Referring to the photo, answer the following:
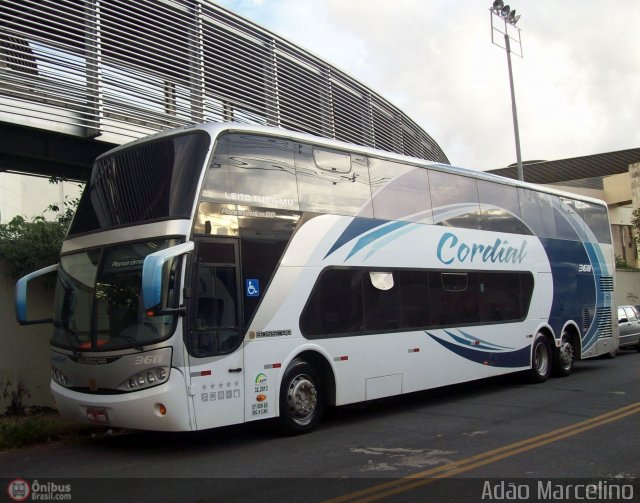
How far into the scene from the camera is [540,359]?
14305 millimetres

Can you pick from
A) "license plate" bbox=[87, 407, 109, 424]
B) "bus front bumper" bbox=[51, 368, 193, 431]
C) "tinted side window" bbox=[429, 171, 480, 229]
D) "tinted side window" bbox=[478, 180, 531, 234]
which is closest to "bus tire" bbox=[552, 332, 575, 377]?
"tinted side window" bbox=[478, 180, 531, 234]

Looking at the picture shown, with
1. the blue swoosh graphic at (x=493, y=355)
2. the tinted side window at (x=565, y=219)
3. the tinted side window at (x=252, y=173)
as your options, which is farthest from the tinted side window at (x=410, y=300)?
the tinted side window at (x=565, y=219)

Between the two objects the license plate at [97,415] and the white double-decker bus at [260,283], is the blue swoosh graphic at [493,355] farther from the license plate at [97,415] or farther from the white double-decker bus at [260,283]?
the license plate at [97,415]

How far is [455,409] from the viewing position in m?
10.9

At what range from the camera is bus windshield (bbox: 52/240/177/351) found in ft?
25.1

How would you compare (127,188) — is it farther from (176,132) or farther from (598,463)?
(598,463)

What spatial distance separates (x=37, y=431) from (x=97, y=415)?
1853 millimetres

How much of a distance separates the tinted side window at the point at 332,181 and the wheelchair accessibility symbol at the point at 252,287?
1448 millimetres

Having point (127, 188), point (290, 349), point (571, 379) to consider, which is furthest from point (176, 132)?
point (571, 379)

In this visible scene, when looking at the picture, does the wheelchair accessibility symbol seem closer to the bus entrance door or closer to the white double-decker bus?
the white double-decker bus

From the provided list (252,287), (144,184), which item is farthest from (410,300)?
(144,184)

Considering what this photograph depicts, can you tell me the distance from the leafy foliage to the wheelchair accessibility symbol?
4.89 m

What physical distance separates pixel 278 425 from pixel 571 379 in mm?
8556

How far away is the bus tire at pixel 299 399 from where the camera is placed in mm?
8703
